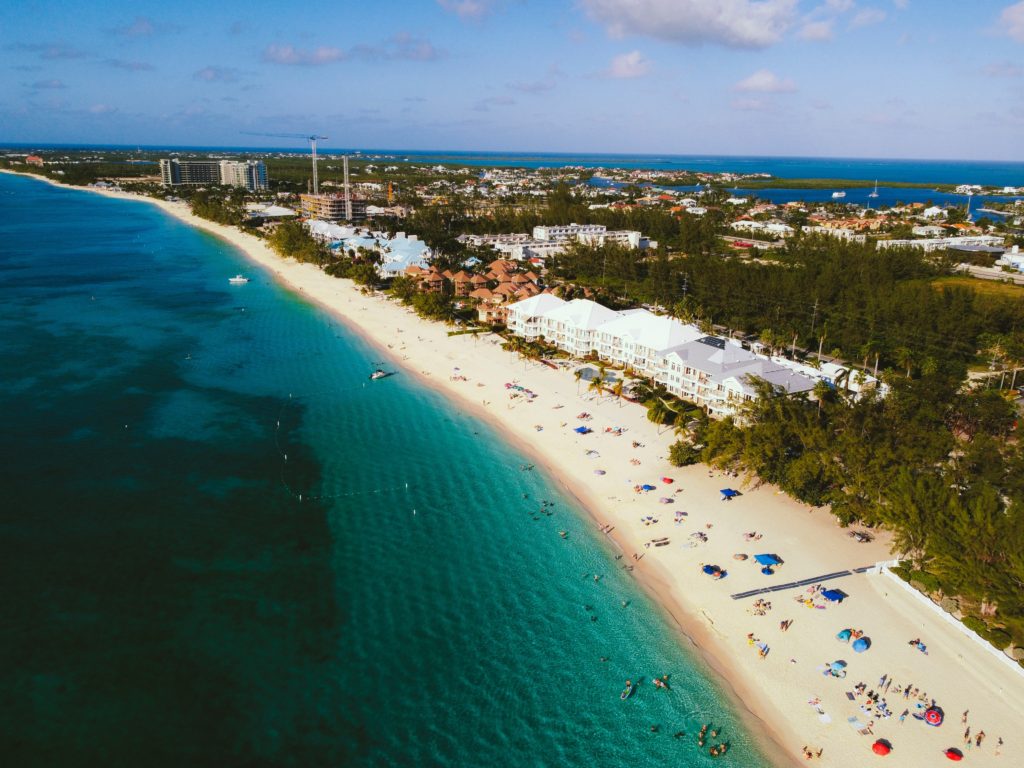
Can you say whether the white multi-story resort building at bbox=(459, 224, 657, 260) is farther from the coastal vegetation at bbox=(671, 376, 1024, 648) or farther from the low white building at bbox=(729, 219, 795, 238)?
the coastal vegetation at bbox=(671, 376, 1024, 648)

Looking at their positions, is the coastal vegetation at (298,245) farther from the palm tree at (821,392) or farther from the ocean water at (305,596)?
the palm tree at (821,392)

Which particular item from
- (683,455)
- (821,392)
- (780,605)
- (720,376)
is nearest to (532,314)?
(720,376)

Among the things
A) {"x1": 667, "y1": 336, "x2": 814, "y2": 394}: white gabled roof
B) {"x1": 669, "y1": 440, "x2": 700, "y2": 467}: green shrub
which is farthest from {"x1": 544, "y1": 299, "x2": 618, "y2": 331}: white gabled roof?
{"x1": 669, "y1": 440, "x2": 700, "y2": 467}: green shrub

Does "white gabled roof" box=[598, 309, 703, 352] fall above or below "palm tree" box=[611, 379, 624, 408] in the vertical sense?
above

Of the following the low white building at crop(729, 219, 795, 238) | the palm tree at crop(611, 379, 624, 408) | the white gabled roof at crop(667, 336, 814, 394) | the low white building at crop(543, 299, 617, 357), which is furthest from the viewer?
the low white building at crop(729, 219, 795, 238)

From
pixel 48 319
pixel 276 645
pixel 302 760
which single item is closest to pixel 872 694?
pixel 302 760

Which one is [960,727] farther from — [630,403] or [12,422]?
[12,422]

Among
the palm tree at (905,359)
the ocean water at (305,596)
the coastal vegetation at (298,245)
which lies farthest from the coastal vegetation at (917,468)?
the coastal vegetation at (298,245)
